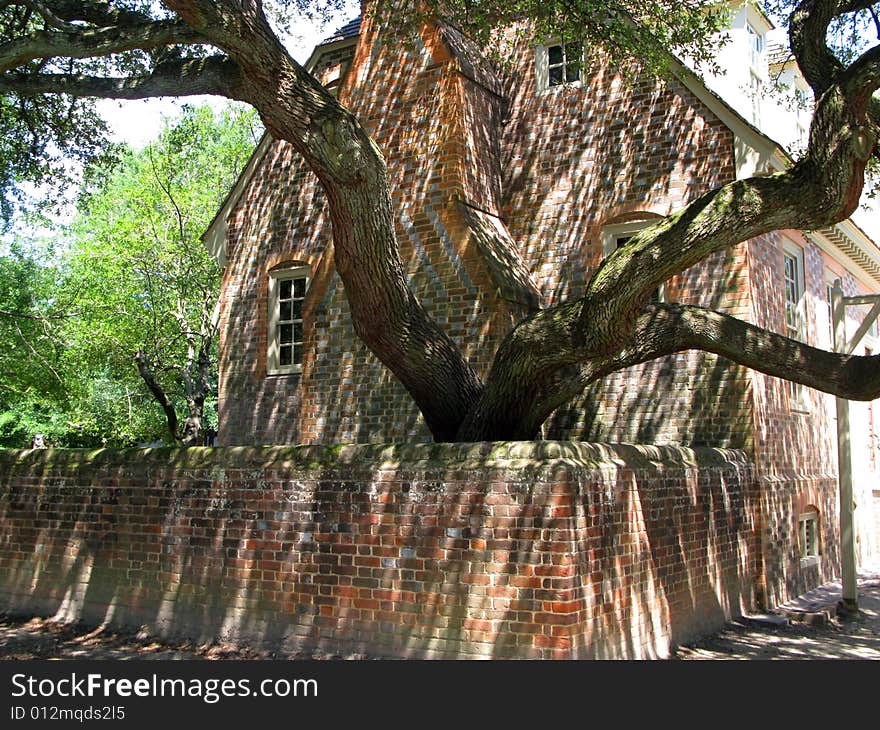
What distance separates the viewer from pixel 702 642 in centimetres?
1034

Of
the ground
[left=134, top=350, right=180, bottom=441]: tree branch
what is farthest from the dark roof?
[left=134, top=350, right=180, bottom=441]: tree branch

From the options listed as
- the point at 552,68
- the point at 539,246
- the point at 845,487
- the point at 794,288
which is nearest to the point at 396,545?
Result: the point at 539,246

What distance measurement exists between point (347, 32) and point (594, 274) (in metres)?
8.77

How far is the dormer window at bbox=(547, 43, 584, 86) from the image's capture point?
14174 millimetres

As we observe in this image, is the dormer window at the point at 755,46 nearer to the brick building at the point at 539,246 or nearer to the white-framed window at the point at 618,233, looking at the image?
the brick building at the point at 539,246

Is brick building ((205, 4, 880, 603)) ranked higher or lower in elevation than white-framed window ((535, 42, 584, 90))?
lower

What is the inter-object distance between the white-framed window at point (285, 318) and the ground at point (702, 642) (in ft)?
19.8

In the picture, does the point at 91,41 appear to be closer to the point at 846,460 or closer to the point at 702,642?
the point at 702,642

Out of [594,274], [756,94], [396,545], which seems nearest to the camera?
[396,545]

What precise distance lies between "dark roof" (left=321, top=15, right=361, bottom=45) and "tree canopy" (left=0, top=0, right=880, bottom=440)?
19.2 feet

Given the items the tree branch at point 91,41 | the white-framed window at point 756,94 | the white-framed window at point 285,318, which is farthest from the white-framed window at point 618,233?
the tree branch at point 91,41

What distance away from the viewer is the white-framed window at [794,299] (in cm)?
1450

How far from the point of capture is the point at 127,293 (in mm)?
27641

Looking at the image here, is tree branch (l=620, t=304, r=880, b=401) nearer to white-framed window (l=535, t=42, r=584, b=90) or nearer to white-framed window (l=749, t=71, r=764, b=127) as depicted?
white-framed window (l=535, t=42, r=584, b=90)
